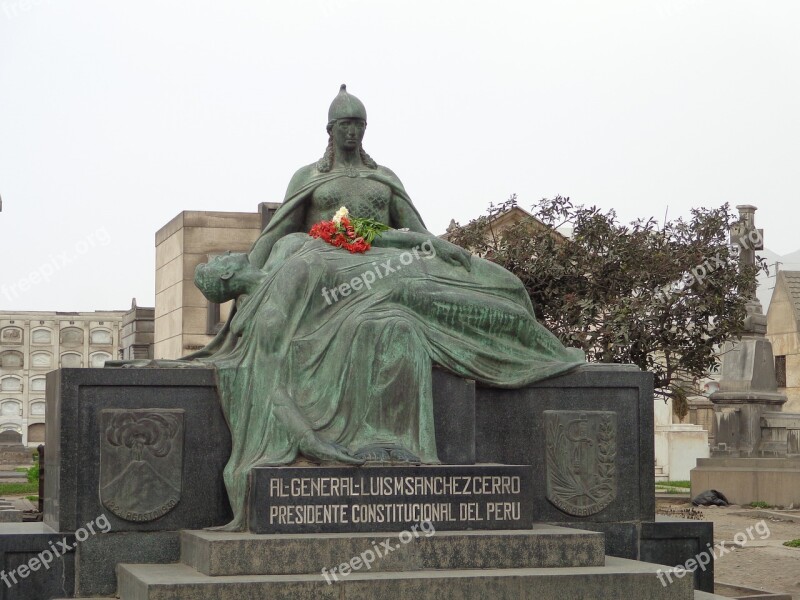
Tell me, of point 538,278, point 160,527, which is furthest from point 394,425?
point 538,278

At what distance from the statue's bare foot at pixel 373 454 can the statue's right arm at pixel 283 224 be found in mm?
2209

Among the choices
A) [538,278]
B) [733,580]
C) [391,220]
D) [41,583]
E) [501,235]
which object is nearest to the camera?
[41,583]

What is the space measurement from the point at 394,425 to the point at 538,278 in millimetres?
10613

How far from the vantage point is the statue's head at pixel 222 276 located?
34.0 ft

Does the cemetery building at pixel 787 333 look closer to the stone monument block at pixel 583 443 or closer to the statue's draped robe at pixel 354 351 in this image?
the stone monument block at pixel 583 443

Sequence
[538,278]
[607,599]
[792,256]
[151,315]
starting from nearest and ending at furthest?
1. [607,599]
2. [538,278]
3. [151,315]
4. [792,256]

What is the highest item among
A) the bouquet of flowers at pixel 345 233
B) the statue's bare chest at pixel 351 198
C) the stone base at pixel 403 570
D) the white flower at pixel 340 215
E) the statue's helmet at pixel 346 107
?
the statue's helmet at pixel 346 107

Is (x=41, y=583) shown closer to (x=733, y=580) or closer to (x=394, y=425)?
(x=394, y=425)

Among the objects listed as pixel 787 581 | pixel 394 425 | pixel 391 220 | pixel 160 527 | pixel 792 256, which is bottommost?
pixel 787 581

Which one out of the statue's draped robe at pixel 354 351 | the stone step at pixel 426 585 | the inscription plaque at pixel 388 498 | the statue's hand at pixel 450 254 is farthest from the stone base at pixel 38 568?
the statue's hand at pixel 450 254

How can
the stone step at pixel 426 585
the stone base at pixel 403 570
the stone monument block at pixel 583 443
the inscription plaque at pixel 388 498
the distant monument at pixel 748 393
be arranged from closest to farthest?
the stone step at pixel 426 585 < the stone base at pixel 403 570 < the inscription plaque at pixel 388 498 < the stone monument block at pixel 583 443 < the distant monument at pixel 748 393

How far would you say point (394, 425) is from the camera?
9703mm

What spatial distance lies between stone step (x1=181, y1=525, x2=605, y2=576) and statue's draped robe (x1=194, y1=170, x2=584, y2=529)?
0.63m

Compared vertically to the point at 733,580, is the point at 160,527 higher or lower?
higher
